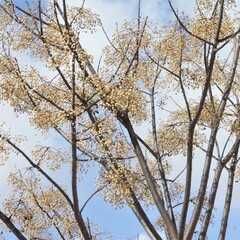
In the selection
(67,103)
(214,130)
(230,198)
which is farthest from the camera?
(230,198)

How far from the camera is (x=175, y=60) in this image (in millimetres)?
10328

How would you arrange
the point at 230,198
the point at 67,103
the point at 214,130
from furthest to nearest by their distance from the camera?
the point at 230,198
the point at 214,130
the point at 67,103

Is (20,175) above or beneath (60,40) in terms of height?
beneath

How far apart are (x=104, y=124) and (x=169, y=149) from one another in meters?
3.39

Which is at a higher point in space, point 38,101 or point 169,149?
point 169,149

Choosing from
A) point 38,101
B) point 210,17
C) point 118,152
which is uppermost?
point 210,17

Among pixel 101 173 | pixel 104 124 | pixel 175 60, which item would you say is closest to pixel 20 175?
pixel 101 173

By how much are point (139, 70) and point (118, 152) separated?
78.1 inches

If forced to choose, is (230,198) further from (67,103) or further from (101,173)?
(67,103)

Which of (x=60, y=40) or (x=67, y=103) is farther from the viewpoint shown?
(x=67, y=103)

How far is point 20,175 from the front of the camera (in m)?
10.5

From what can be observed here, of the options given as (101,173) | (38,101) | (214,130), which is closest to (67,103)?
(38,101)

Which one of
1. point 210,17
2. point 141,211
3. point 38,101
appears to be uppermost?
point 210,17

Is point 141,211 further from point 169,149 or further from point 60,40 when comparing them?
point 60,40
